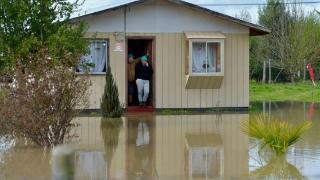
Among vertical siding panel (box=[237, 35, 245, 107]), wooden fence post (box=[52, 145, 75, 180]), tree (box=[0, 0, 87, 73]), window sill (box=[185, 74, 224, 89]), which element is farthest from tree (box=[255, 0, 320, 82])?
wooden fence post (box=[52, 145, 75, 180])

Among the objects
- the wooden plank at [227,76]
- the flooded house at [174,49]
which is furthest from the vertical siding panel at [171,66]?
the wooden plank at [227,76]

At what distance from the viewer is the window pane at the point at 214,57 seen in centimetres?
2052

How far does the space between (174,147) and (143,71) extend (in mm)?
8530

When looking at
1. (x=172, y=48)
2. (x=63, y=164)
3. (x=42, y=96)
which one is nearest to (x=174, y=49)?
(x=172, y=48)

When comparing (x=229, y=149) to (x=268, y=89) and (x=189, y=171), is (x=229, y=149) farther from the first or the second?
(x=268, y=89)

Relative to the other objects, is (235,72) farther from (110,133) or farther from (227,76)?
(110,133)

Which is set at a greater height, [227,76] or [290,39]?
[290,39]

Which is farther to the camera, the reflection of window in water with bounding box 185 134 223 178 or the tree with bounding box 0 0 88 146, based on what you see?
the tree with bounding box 0 0 88 146

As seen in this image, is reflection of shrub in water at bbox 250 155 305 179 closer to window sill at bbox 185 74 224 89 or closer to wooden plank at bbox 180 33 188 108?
window sill at bbox 185 74 224 89

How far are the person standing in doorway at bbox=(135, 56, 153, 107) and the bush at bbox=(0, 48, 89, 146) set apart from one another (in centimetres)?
914

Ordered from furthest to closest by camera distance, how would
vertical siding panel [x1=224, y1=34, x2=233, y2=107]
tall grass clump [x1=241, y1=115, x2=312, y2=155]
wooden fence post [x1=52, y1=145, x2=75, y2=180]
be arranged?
1. vertical siding panel [x1=224, y1=34, x2=233, y2=107]
2. tall grass clump [x1=241, y1=115, x2=312, y2=155]
3. wooden fence post [x1=52, y1=145, x2=75, y2=180]

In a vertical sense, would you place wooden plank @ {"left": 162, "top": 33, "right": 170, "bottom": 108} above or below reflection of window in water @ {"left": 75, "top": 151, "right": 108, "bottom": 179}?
above

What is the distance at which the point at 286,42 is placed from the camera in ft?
142

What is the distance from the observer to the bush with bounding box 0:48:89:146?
10.4 metres
